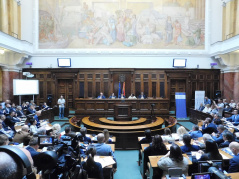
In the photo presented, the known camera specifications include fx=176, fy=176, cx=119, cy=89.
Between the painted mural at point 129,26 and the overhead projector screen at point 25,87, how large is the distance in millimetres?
3136

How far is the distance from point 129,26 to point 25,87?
8.94 m

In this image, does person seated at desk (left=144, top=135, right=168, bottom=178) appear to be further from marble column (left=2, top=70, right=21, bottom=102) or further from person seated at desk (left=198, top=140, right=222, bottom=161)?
marble column (left=2, top=70, right=21, bottom=102)

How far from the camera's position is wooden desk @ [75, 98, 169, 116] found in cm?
1181

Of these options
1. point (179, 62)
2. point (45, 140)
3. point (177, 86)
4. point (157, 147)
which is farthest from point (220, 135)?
point (179, 62)

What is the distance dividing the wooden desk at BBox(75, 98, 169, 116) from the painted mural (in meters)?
4.57

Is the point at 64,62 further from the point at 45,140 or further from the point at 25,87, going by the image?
the point at 45,140

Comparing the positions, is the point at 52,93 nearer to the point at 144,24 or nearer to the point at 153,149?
the point at 144,24

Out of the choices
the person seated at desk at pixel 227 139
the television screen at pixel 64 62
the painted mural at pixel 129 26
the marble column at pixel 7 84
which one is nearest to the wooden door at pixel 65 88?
the television screen at pixel 64 62

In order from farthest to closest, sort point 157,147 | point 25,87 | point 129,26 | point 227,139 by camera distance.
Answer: point 129,26
point 25,87
point 227,139
point 157,147

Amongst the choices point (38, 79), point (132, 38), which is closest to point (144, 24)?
point (132, 38)

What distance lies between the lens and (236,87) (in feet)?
41.7

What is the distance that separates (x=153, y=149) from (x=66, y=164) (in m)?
2.65

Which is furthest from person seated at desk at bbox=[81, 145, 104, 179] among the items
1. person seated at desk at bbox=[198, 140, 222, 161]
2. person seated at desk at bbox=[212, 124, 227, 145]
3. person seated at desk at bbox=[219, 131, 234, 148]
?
person seated at desk at bbox=[212, 124, 227, 145]

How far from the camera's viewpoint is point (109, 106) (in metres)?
11.9
